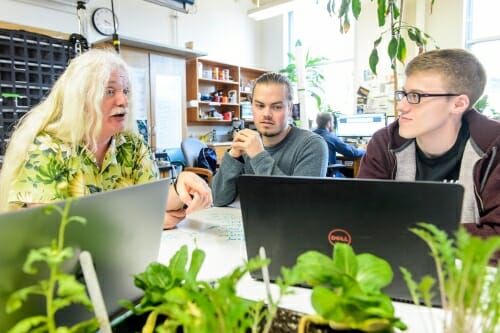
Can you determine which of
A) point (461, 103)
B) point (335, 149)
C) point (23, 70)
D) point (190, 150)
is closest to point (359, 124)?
point (335, 149)

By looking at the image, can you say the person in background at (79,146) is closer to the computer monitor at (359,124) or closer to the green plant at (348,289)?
the green plant at (348,289)

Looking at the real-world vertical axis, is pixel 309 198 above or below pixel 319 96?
below

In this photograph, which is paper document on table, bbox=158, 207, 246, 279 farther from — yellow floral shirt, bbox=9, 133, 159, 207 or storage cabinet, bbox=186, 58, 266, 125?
storage cabinet, bbox=186, 58, 266, 125

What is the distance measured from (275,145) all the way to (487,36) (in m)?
4.72

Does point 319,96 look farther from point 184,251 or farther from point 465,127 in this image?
point 184,251

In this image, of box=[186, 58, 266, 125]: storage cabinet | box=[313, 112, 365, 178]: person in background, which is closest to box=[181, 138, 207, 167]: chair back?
box=[313, 112, 365, 178]: person in background

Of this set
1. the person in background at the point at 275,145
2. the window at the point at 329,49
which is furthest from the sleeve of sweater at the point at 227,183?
the window at the point at 329,49

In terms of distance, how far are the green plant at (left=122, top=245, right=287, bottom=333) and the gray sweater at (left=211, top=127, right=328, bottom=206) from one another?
42.7 inches

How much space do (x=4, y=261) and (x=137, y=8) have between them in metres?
5.14

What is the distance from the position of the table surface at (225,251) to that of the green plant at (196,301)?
0.15 metres

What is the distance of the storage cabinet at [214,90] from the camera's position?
5.37 metres

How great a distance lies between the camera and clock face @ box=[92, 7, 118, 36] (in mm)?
4367

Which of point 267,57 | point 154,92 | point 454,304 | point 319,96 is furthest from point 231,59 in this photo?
point 454,304

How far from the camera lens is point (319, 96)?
6203mm
